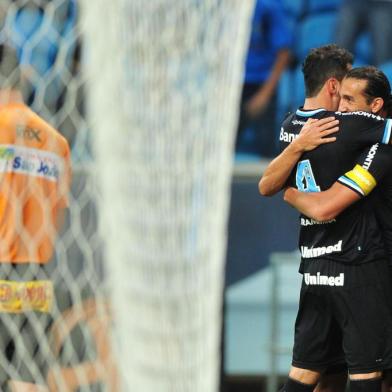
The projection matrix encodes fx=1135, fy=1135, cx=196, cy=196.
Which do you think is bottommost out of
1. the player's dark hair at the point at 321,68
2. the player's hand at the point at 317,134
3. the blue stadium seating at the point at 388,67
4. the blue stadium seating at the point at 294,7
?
the player's hand at the point at 317,134

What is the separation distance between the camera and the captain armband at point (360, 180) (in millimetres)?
4414

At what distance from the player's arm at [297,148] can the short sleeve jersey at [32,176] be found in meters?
0.85

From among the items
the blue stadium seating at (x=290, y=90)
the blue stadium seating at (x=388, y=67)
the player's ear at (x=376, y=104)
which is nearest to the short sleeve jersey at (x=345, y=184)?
the player's ear at (x=376, y=104)

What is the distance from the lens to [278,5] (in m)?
7.05

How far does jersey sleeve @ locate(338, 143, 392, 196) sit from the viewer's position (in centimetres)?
442

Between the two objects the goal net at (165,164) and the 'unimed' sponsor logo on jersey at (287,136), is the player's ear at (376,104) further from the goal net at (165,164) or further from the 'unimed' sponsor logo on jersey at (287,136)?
the goal net at (165,164)

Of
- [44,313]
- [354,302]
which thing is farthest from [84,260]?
[354,302]

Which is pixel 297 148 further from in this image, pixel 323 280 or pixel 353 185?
pixel 323 280

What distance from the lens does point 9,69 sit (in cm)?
404

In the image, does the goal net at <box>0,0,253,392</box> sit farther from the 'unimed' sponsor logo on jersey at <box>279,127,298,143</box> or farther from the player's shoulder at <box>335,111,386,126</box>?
the 'unimed' sponsor logo on jersey at <box>279,127,298,143</box>

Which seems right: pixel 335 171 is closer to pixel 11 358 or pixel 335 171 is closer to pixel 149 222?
pixel 11 358

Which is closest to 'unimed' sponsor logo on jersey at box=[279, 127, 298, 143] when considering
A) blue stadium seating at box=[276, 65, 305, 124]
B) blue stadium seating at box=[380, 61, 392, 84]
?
blue stadium seating at box=[276, 65, 305, 124]

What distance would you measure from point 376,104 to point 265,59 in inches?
101

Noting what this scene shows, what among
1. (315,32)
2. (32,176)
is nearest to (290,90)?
(315,32)
